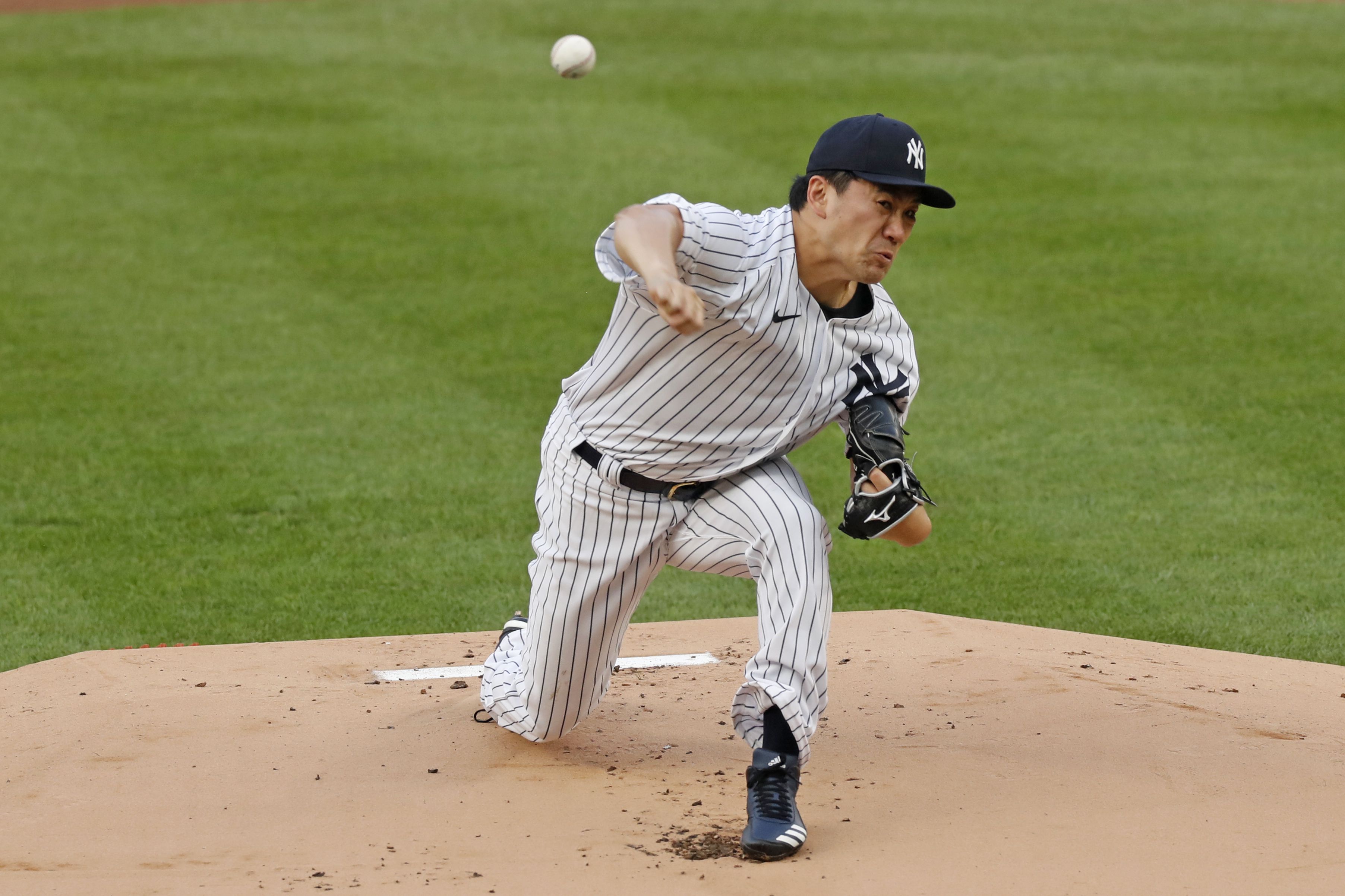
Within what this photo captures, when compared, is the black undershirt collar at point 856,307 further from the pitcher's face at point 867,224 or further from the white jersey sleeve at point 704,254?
the white jersey sleeve at point 704,254

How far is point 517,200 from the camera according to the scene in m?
11.0

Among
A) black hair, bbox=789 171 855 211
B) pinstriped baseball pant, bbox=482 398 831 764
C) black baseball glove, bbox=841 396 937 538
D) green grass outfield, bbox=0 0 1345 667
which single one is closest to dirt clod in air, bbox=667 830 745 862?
pinstriped baseball pant, bbox=482 398 831 764

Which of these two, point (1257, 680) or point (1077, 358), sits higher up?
point (1077, 358)

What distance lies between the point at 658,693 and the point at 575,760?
2.16 ft

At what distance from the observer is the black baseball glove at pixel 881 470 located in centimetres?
391

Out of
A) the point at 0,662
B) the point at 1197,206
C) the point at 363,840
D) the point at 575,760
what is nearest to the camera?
the point at 363,840

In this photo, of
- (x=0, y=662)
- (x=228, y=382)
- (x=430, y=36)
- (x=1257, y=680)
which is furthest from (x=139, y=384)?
(x=430, y=36)

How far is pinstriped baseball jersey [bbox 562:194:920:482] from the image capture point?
368 cm

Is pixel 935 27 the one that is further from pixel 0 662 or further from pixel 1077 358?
pixel 0 662

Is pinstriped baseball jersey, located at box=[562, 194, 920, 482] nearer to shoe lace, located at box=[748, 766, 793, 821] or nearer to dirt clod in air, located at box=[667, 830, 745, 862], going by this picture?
shoe lace, located at box=[748, 766, 793, 821]

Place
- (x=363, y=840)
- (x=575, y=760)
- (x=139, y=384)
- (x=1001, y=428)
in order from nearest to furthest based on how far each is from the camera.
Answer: (x=363, y=840)
(x=575, y=760)
(x=1001, y=428)
(x=139, y=384)

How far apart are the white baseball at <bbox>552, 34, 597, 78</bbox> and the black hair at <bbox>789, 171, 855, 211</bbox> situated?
422 centimetres

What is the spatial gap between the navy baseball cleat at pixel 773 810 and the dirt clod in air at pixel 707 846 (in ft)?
0.15

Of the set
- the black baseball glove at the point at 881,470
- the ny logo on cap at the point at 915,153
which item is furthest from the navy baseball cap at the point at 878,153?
the black baseball glove at the point at 881,470
